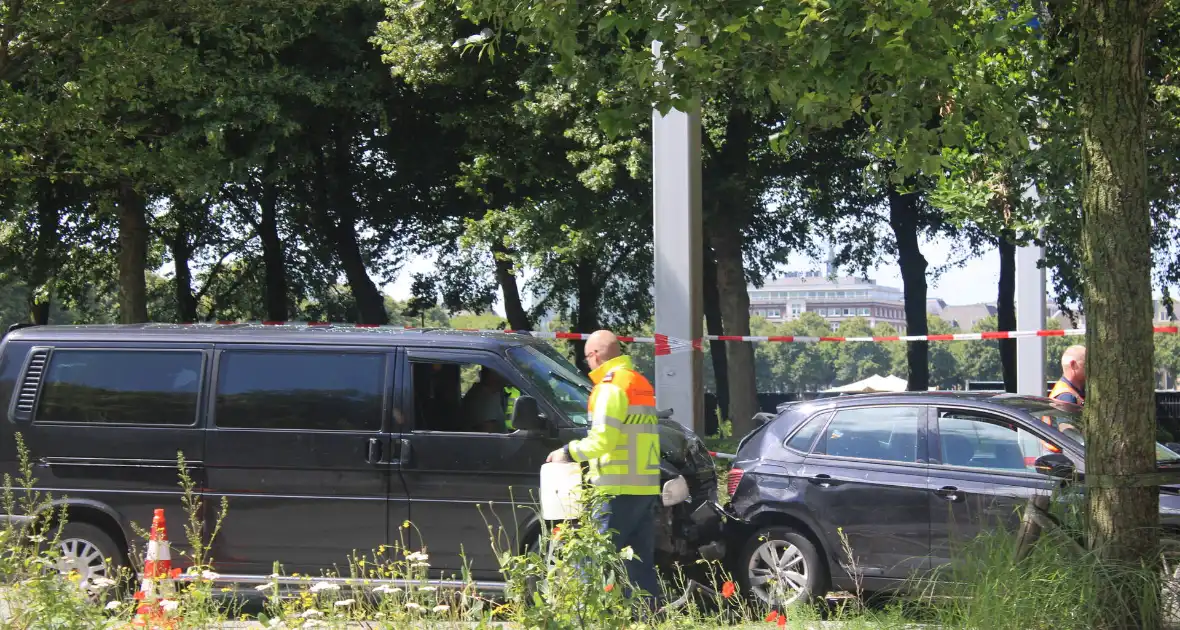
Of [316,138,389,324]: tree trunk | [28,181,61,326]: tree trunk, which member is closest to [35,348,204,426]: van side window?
[316,138,389,324]: tree trunk

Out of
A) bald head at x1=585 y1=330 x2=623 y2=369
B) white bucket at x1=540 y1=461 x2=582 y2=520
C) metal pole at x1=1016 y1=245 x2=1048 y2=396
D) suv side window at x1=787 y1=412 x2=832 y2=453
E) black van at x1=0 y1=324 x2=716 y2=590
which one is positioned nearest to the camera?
white bucket at x1=540 y1=461 x2=582 y2=520

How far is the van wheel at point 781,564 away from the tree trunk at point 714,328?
18390 millimetres

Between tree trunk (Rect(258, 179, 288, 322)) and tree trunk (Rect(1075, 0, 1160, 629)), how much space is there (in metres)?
22.4

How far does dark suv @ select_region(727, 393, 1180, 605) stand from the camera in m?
7.34

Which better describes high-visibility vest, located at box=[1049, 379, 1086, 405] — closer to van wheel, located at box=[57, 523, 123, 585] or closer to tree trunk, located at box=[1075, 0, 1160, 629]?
tree trunk, located at box=[1075, 0, 1160, 629]

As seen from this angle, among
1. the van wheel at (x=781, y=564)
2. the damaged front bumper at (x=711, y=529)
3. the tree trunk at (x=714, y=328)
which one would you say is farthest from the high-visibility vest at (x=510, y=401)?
the tree trunk at (x=714, y=328)

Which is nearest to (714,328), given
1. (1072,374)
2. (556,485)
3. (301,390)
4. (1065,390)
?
(1072,374)

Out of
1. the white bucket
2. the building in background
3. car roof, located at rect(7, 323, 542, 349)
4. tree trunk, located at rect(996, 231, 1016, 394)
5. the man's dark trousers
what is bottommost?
the man's dark trousers

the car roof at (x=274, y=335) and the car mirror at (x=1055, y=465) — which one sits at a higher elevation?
the car roof at (x=274, y=335)

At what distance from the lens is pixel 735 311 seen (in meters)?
22.0

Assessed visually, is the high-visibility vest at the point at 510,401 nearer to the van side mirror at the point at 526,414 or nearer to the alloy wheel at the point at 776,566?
the van side mirror at the point at 526,414

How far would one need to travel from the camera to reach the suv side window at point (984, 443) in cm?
738

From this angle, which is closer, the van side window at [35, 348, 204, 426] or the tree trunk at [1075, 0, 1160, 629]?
the tree trunk at [1075, 0, 1160, 629]

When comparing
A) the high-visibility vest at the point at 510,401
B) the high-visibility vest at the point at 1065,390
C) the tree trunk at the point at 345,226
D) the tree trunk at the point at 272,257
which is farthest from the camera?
the tree trunk at the point at 272,257
